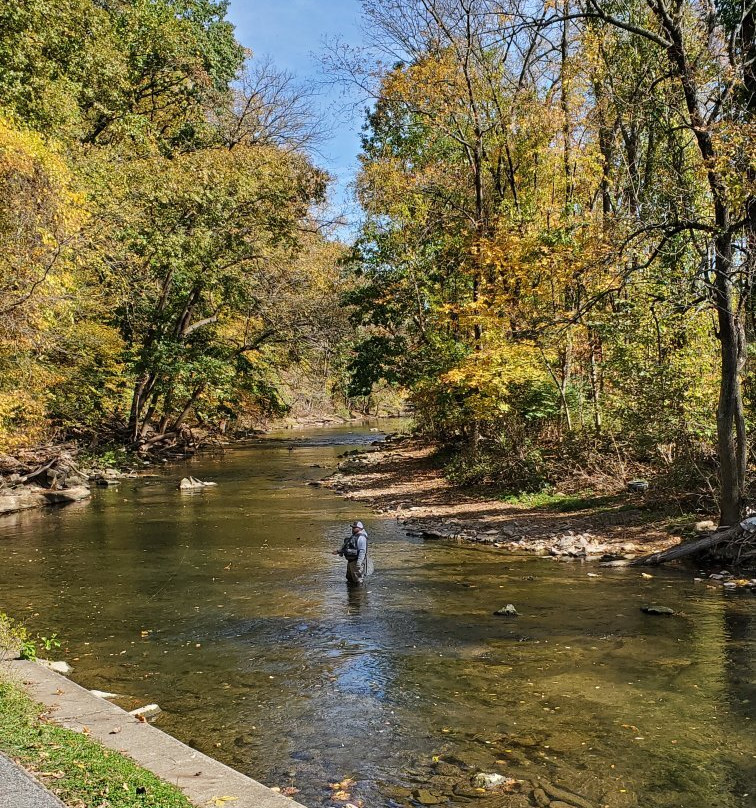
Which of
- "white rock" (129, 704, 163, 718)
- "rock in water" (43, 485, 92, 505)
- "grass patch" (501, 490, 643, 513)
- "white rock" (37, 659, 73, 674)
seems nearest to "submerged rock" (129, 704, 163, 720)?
"white rock" (129, 704, 163, 718)

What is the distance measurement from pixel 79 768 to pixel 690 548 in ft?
36.5

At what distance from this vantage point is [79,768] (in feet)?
15.1

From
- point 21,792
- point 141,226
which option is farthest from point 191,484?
point 21,792

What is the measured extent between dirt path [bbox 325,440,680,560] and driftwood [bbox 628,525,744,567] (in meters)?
0.50

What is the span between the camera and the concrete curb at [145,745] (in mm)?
4777

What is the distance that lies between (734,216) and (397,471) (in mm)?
15798

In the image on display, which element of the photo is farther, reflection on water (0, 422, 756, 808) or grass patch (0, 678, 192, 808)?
reflection on water (0, 422, 756, 808)

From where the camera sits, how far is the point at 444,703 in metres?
7.59

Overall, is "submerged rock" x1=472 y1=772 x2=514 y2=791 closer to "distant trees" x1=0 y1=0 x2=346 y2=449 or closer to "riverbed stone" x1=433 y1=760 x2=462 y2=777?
"riverbed stone" x1=433 y1=760 x2=462 y2=777

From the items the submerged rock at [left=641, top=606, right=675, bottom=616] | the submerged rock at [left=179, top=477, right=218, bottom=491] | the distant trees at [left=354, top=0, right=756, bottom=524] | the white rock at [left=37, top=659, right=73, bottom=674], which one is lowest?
the submerged rock at [left=641, top=606, right=675, bottom=616]

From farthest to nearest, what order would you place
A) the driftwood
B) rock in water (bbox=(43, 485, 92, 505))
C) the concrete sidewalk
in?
1. rock in water (bbox=(43, 485, 92, 505))
2. the driftwood
3. the concrete sidewalk

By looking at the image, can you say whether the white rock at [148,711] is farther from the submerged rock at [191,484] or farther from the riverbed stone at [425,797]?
the submerged rock at [191,484]

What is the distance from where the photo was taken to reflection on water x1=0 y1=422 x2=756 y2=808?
6.27 meters

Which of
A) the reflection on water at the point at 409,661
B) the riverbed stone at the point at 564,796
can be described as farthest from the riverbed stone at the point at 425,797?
the riverbed stone at the point at 564,796
